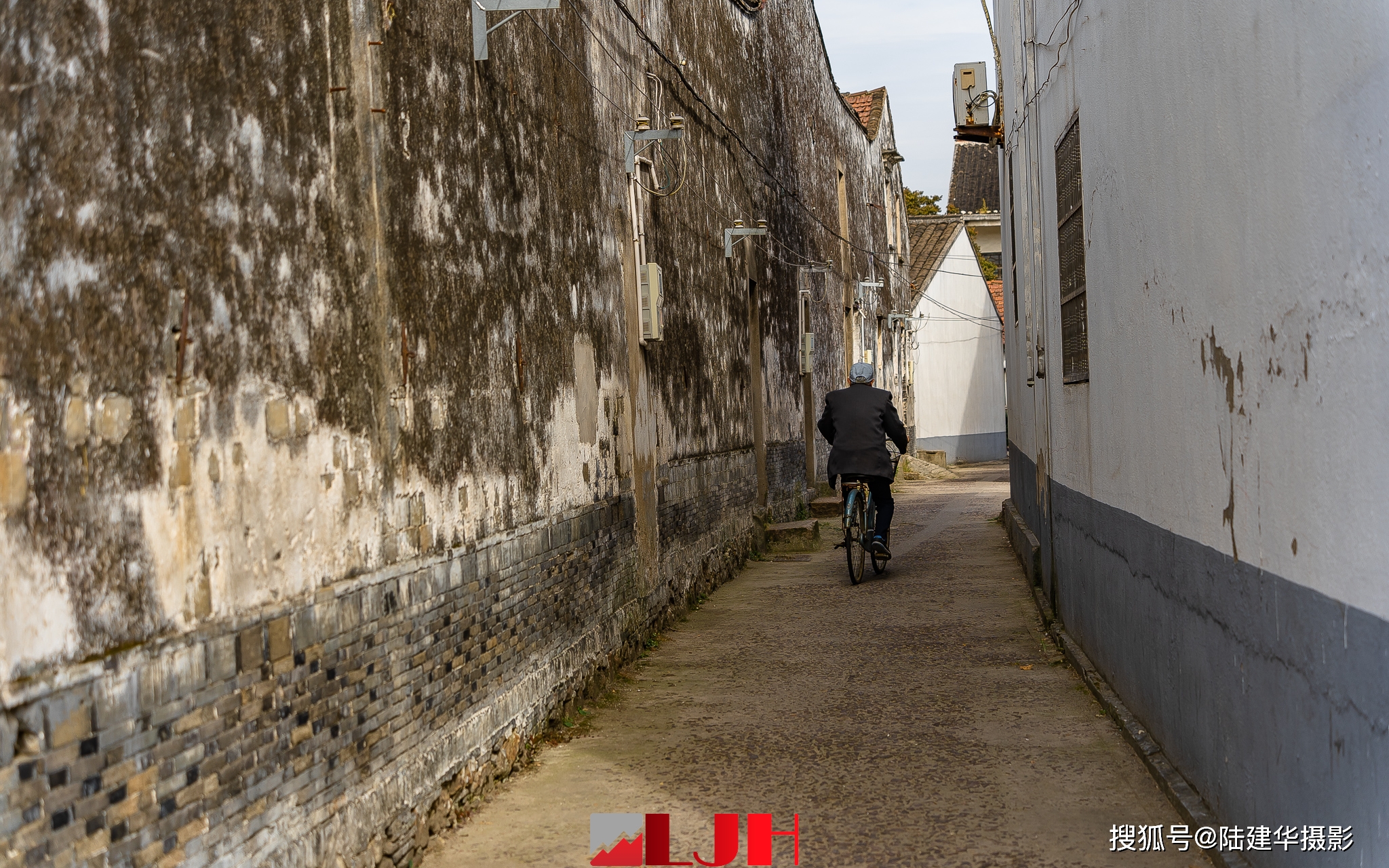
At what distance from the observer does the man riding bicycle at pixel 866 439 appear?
10539 mm

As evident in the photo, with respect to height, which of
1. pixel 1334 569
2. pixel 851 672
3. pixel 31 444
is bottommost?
pixel 851 672

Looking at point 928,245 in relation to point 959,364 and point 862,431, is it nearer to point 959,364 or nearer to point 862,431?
point 959,364

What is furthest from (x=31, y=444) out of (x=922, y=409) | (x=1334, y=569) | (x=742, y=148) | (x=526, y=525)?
(x=922, y=409)

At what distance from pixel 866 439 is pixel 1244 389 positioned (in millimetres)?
6980

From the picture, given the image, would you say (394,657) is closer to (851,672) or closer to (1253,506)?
(1253,506)

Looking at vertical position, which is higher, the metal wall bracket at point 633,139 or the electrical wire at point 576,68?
the electrical wire at point 576,68

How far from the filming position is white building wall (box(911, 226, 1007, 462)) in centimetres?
3206

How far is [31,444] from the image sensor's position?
2.61m

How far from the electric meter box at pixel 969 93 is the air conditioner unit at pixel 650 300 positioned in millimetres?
5177

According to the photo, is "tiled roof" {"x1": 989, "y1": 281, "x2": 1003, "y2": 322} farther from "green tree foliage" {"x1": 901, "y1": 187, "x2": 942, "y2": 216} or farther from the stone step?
the stone step

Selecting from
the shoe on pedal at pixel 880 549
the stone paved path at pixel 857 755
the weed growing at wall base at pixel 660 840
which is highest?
the shoe on pedal at pixel 880 549

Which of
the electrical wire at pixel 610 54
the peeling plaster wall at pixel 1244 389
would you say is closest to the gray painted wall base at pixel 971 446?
the electrical wire at pixel 610 54

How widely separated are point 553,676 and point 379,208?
2649mm

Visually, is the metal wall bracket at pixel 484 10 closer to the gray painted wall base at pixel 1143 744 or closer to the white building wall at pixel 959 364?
the gray painted wall base at pixel 1143 744
